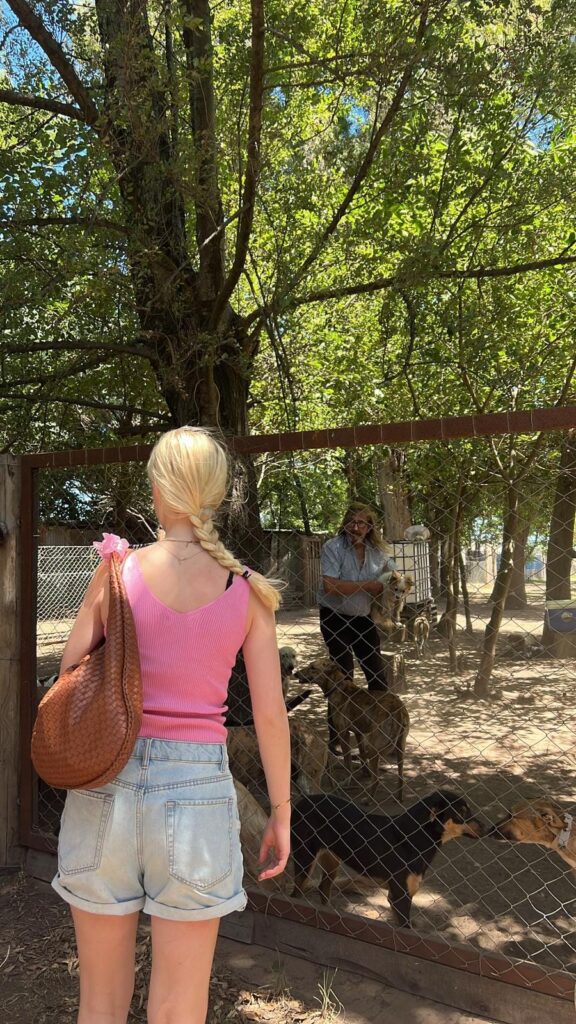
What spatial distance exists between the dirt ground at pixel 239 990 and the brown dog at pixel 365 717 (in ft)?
7.07

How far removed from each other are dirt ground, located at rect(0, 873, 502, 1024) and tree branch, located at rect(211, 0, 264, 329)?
11.6ft

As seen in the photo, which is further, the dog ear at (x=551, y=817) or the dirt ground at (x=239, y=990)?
the dog ear at (x=551, y=817)

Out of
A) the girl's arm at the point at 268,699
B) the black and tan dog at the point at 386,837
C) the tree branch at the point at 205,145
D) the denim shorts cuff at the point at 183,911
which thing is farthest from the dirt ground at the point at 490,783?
the tree branch at the point at 205,145

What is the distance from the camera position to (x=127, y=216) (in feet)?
17.3

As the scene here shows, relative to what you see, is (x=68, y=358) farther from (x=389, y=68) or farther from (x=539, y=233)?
(x=539, y=233)

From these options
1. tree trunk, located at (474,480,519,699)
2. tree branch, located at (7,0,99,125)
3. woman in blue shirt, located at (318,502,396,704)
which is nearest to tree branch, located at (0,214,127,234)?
tree branch, located at (7,0,99,125)

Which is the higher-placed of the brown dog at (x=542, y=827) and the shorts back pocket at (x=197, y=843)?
the shorts back pocket at (x=197, y=843)

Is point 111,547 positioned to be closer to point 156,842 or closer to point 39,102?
point 156,842

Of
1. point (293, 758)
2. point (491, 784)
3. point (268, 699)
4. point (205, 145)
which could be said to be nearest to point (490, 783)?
point (491, 784)

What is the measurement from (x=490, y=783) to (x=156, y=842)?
15.3 feet

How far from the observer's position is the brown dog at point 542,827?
10.6 ft

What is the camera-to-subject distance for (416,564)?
9.34 metres

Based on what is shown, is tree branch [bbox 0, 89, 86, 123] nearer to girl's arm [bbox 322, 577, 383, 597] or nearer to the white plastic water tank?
girl's arm [bbox 322, 577, 383, 597]

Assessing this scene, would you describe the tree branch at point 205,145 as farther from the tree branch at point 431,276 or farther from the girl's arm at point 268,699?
the girl's arm at point 268,699
